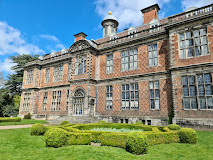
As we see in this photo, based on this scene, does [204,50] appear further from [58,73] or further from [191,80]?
[58,73]

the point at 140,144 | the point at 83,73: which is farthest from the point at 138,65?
the point at 140,144

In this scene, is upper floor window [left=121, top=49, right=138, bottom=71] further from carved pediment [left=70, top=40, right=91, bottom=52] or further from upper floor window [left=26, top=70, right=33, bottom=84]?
upper floor window [left=26, top=70, right=33, bottom=84]

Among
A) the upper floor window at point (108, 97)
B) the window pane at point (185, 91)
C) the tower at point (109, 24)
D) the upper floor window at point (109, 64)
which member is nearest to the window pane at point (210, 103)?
the window pane at point (185, 91)

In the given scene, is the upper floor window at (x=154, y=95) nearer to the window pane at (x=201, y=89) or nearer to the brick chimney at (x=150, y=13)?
the window pane at (x=201, y=89)

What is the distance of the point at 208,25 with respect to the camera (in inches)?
599

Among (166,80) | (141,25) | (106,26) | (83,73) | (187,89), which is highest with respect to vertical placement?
(106,26)

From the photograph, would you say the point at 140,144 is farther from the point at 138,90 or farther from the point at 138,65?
the point at 138,65

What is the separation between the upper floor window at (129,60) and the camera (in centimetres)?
2076

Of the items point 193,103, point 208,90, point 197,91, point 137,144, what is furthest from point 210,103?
point 137,144

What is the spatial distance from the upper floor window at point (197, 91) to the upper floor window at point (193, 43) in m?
2.48

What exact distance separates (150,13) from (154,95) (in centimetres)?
1498

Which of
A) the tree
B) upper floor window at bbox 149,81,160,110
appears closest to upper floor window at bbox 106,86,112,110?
upper floor window at bbox 149,81,160,110

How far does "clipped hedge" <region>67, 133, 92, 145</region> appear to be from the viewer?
8.73m

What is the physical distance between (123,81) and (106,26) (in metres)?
19.2
